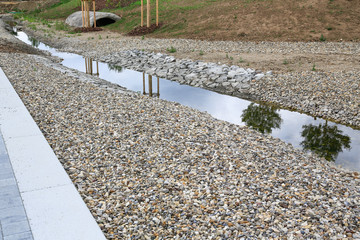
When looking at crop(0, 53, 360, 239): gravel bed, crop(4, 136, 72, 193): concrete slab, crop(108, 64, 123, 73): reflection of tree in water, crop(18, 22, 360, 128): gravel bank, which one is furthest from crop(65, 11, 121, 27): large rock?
crop(4, 136, 72, 193): concrete slab

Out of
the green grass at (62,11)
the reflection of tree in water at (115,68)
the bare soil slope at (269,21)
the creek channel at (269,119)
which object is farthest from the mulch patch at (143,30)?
the green grass at (62,11)

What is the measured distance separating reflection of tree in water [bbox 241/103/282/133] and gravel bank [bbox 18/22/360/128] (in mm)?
669

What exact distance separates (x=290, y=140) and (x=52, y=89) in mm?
6641

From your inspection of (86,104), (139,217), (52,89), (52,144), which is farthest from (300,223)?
(52,89)

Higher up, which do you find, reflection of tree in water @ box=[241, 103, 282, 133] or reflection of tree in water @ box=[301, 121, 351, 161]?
reflection of tree in water @ box=[301, 121, 351, 161]

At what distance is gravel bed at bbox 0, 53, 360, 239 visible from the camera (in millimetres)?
3631

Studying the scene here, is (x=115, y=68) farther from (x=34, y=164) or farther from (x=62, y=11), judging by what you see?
(x=62, y=11)

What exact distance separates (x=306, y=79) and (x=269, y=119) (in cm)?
283

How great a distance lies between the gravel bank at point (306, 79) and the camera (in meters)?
8.98

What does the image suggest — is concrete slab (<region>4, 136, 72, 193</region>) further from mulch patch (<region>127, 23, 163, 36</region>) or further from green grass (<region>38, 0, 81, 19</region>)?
green grass (<region>38, 0, 81, 19</region>)

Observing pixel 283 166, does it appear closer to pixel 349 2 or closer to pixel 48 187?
pixel 48 187

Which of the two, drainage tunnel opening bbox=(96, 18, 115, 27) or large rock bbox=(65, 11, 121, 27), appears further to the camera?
drainage tunnel opening bbox=(96, 18, 115, 27)

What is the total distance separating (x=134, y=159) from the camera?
16.6 feet

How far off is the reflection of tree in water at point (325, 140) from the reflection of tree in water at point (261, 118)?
82 cm
